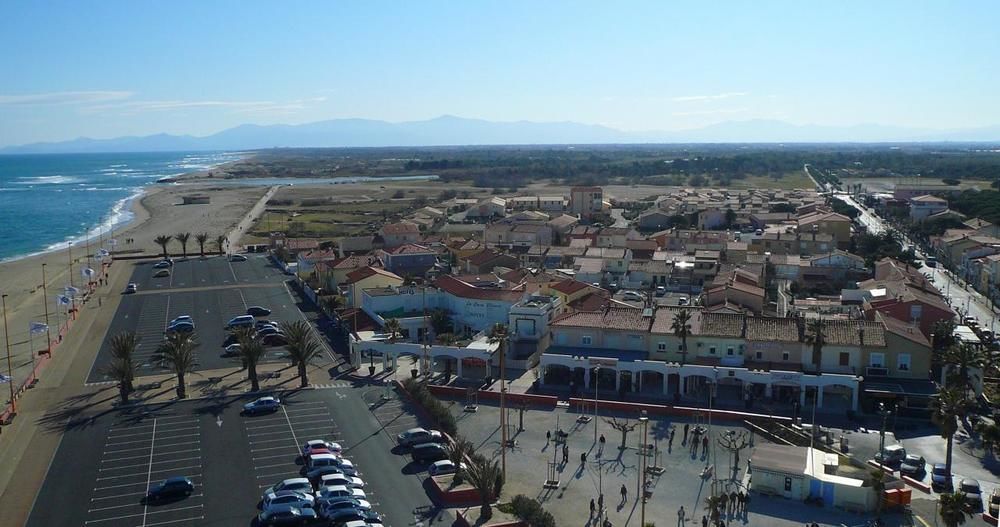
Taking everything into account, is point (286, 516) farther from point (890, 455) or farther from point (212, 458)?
point (890, 455)

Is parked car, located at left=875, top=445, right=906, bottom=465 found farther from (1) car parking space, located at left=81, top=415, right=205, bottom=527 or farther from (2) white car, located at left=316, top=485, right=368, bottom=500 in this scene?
(1) car parking space, located at left=81, top=415, right=205, bottom=527

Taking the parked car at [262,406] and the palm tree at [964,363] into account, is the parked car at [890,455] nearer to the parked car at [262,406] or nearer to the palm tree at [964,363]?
the palm tree at [964,363]

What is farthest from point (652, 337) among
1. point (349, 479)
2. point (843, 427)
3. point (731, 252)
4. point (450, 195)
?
point (450, 195)

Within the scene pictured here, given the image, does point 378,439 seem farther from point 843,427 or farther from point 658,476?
point 843,427

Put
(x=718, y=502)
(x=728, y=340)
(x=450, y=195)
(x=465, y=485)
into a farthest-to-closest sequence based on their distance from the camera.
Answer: (x=450, y=195) < (x=728, y=340) < (x=465, y=485) < (x=718, y=502)

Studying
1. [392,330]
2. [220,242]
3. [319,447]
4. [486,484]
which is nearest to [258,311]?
[392,330]

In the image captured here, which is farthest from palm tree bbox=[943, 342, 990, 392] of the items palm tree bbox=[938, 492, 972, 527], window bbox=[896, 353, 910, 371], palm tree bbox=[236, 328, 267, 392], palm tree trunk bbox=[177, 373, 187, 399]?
palm tree trunk bbox=[177, 373, 187, 399]

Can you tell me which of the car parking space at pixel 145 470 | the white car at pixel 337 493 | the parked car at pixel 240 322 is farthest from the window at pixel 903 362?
the parked car at pixel 240 322
